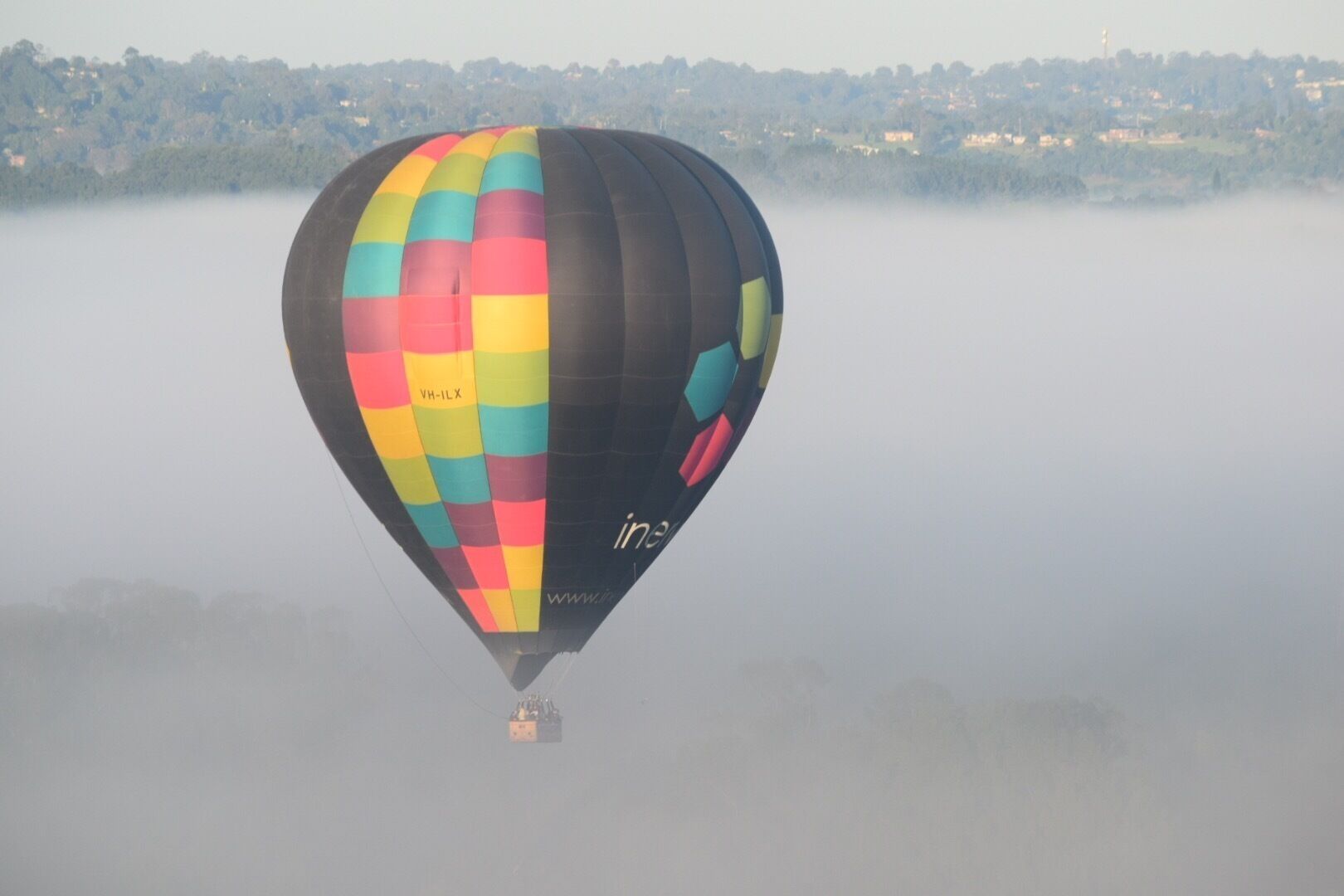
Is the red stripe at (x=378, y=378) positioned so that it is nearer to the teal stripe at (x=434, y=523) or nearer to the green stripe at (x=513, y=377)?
the green stripe at (x=513, y=377)

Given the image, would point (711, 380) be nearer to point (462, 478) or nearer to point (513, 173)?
point (462, 478)

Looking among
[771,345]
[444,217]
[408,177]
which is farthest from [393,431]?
[771,345]

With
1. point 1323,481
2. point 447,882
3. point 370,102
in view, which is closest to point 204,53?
point 370,102

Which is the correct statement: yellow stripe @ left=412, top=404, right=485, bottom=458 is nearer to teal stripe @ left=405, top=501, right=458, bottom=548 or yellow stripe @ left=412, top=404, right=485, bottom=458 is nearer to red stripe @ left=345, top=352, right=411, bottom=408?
red stripe @ left=345, top=352, right=411, bottom=408

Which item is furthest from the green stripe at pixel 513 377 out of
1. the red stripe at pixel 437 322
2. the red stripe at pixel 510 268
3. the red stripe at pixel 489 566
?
the red stripe at pixel 489 566

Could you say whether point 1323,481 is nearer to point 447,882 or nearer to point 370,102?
point 447,882
